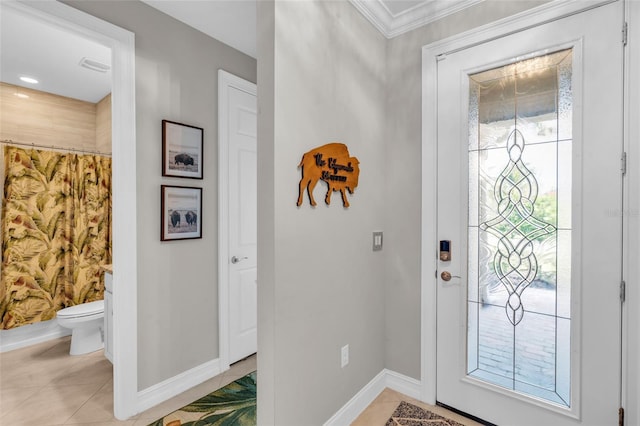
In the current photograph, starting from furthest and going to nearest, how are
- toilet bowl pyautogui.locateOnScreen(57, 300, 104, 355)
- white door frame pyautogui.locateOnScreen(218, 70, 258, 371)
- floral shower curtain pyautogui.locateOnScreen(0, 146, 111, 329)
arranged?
floral shower curtain pyautogui.locateOnScreen(0, 146, 111, 329)
toilet bowl pyautogui.locateOnScreen(57, 300, 104, 355)
white door frame pyautogui.locateOnScreen(218, 70, 258, 371)

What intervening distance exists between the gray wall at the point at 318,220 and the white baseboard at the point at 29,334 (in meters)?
3.04

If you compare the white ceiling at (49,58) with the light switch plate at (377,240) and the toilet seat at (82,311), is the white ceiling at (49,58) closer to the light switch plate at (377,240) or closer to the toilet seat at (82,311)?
the toilet seat at (82,311)

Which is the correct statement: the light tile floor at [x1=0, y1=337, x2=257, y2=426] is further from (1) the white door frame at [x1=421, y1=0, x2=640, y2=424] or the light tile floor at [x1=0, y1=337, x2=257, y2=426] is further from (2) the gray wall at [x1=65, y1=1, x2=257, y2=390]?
(1) the white door frame at [x1=421, y1=0, x2=640, y2=424]

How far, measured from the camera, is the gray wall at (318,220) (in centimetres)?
142

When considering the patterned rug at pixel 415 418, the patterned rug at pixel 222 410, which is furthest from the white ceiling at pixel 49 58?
the patterned rug at pixel 415 418

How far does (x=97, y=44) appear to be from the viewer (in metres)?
2.49

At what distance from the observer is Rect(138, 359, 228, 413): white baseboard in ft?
6.58

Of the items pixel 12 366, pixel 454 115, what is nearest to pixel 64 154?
pixel 12 366

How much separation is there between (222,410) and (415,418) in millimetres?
1221

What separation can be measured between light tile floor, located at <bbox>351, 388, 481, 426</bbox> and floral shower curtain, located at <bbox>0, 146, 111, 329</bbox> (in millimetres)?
3182

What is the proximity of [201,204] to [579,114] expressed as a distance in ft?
7.81

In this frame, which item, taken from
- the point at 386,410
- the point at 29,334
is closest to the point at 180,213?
the point at 386,410

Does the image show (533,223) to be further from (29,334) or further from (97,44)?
(29,334)

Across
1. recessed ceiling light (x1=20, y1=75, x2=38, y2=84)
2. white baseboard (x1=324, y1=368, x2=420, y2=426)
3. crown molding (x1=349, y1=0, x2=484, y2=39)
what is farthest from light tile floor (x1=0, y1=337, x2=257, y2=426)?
crown molding (x1=349, y1=0, x2=484, y2=39)
